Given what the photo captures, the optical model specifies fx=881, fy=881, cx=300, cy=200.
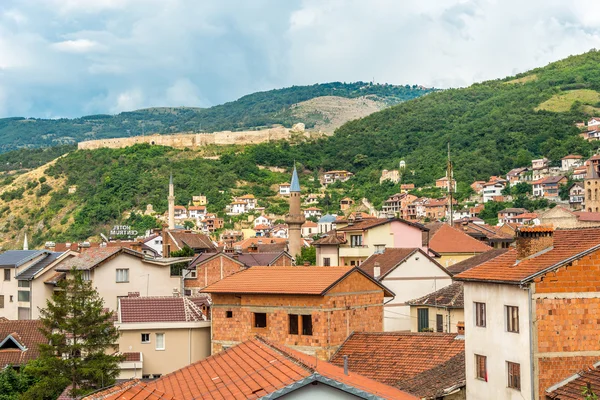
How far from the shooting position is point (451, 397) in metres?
20.3

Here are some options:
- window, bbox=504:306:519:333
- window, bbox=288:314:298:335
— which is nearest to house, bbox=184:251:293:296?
window, bbox=288:314:298:335

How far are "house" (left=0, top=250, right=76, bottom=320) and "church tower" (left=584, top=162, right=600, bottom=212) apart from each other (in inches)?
2844

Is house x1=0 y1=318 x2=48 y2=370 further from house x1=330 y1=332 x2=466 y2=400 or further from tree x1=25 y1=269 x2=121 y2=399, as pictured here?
house x1=330 y1=332 x2=466 y2=400

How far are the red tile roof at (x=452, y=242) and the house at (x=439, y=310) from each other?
1359 centimetres

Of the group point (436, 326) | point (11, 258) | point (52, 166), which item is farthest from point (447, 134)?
point (436, 326)

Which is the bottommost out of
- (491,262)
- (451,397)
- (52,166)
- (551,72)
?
(451,397)

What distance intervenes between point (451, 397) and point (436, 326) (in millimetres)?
12681

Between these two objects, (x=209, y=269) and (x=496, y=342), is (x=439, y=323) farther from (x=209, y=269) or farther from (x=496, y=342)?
(x=209, y=269)

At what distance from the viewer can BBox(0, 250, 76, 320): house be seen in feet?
156

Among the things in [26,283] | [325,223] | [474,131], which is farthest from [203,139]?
[26,283]

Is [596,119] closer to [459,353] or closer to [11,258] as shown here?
[11,258]

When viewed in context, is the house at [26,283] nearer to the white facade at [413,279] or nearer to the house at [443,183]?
the white facade at [413,279]

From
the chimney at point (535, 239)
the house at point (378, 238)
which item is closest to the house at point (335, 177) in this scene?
the house at point (378, 238)

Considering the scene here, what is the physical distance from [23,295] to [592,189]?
250 feet
